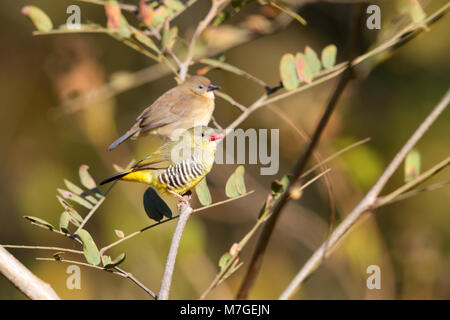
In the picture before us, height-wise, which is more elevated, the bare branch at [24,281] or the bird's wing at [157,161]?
the bird's wing at [157,161]

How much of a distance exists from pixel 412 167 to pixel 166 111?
8.23 ft

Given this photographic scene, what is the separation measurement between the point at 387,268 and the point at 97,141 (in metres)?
2.44

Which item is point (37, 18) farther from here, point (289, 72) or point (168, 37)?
point (289, 72)

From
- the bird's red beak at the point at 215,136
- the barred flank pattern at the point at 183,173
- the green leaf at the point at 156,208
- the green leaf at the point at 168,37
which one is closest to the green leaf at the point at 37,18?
the green leaf at the point at 168,37

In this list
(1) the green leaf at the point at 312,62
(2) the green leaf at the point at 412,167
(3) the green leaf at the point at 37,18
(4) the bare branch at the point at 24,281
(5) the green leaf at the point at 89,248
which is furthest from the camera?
(1) the green leaf at the point at 312,62

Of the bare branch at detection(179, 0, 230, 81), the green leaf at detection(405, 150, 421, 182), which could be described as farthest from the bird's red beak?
the green leaf at detection(405, 150, 421, 182)

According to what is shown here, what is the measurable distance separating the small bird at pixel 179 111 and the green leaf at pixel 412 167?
2.24 meters

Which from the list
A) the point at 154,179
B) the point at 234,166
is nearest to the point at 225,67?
the point at 154,179

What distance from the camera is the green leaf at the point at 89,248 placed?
1.79 m

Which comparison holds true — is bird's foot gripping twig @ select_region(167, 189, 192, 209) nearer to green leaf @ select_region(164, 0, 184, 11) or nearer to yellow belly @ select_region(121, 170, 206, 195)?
yellow belly @ select_region(121, 170, 206, 195)

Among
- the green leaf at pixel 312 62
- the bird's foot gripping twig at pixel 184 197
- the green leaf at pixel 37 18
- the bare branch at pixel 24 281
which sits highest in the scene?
the green leaf at pixel 37 18

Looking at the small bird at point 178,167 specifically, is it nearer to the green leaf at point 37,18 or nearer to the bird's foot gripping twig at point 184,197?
the bird's foot gripping twig at point 184,197
